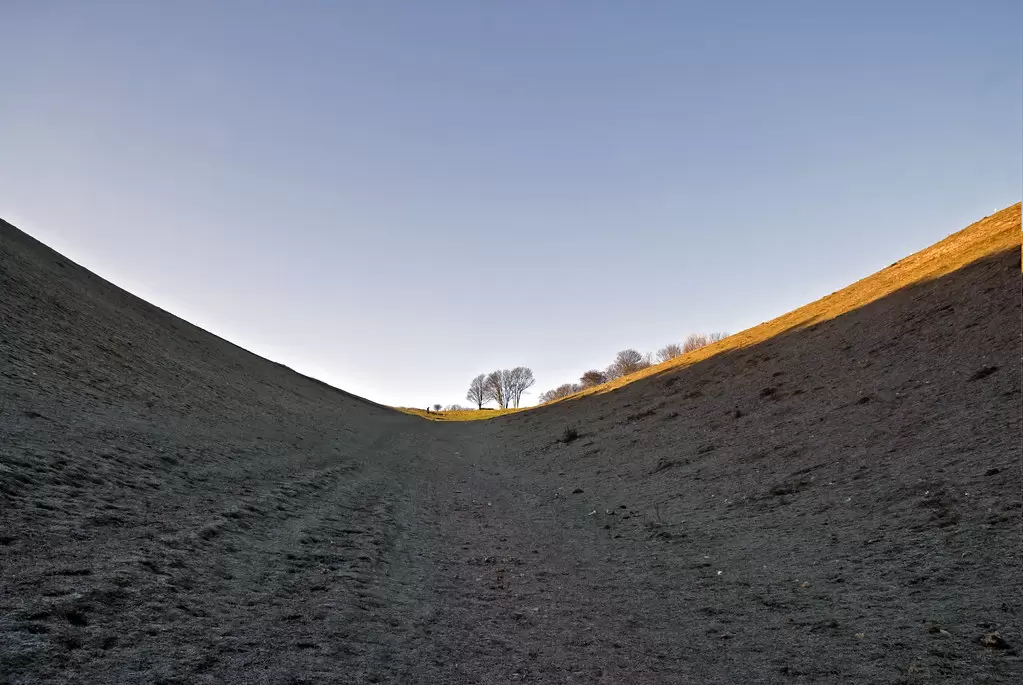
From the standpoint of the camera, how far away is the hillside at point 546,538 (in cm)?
451

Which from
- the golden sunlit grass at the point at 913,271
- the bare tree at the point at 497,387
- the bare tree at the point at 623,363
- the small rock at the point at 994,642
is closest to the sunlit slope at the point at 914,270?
the golden sunlit grass at the point at 913,271

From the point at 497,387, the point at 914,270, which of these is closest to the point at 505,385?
the point at 497,387

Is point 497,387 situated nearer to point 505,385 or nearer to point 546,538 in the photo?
point 505,385

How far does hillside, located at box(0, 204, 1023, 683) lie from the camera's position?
451cm

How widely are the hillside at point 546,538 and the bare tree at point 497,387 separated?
133312 mm

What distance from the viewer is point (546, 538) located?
390 inches

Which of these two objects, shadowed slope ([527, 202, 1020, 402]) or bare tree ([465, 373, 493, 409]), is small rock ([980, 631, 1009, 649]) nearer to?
shadowed slope ([527, 202, 1020, 402])

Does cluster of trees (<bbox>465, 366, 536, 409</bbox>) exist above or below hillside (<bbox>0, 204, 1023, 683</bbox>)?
above

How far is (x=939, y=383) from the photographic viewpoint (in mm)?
14047

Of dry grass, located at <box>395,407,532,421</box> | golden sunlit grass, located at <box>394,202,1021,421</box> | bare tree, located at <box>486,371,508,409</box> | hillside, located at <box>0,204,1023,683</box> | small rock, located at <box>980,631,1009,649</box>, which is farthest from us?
bare tree, located at <box>486,371,508,409</box>

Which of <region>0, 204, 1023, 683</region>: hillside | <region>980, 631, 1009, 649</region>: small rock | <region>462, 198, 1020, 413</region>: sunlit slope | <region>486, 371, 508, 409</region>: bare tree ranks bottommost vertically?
<region>980, 631, 1009, 649</region>: small rock

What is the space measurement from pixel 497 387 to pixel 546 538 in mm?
145824

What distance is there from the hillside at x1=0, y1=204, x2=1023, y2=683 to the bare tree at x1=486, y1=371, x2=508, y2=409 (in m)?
133

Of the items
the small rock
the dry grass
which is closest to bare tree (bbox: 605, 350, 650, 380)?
the dry grass
